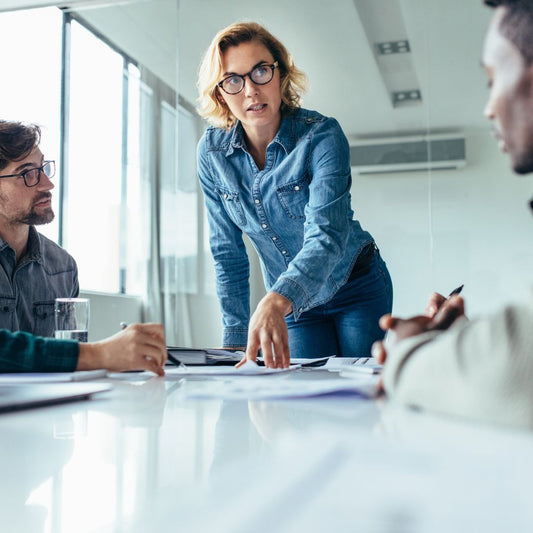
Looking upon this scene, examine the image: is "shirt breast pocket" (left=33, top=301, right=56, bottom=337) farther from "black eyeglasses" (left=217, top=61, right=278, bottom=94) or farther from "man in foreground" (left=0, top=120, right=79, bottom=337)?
"black eyeglasses" (left=217, top=61, right=278, bottom=94)

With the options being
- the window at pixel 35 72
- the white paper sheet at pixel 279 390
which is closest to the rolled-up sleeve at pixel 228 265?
the white paper sheet at pixel 279 390

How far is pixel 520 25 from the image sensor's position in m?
0.54

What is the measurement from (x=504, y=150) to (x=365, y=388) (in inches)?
10.8

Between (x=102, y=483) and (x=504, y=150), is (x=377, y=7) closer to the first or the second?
(x=504, y=150)

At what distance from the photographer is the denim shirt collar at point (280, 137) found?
177 cm

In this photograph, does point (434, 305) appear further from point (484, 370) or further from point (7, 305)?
point (7, 305)

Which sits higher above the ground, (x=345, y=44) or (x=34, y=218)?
(x=345, y=44)

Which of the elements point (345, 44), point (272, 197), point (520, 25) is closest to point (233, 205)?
point (272, 197)

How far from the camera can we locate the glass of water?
1.29 m

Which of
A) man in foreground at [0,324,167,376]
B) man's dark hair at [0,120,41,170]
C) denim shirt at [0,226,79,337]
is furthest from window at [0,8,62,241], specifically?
man in foreground at [0,324,167,376]

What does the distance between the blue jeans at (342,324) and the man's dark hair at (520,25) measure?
134cm

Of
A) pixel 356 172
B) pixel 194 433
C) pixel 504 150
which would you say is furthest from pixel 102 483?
pixel 356 172

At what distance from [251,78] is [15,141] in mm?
808

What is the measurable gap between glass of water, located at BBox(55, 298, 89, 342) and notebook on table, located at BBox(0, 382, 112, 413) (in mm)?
465
